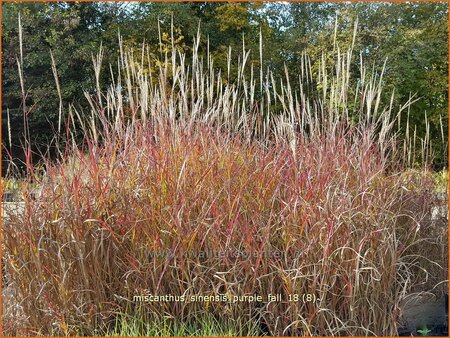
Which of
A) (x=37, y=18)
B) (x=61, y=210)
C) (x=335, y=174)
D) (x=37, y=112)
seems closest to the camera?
(x=61, y=210)

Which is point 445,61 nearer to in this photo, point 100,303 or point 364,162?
point 364,162

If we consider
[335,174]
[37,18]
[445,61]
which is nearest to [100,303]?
[335,174]

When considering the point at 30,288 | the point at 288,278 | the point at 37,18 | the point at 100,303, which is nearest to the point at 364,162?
the point at 288,278

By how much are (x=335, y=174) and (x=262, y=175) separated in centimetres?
42

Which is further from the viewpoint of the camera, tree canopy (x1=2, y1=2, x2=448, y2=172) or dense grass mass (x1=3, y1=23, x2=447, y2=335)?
tree canopy (x1=2, y1=2, x2=448, y2=172)

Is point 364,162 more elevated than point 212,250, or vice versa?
point 364,162

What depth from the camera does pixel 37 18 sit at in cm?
1227

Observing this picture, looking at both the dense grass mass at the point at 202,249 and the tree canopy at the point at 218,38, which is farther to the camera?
the tree canopy at the point at 218,38

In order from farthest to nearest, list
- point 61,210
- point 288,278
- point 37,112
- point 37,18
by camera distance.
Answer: point 37,18, point 37,112, point 61,210, point 288,278

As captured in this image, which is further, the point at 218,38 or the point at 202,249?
the point at 218,38

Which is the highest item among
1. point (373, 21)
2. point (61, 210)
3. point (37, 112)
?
point (373, 21)

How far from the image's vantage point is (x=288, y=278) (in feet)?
8.71

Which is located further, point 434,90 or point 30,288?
point 434,90

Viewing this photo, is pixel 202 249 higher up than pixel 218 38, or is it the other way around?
pixel 218 38
